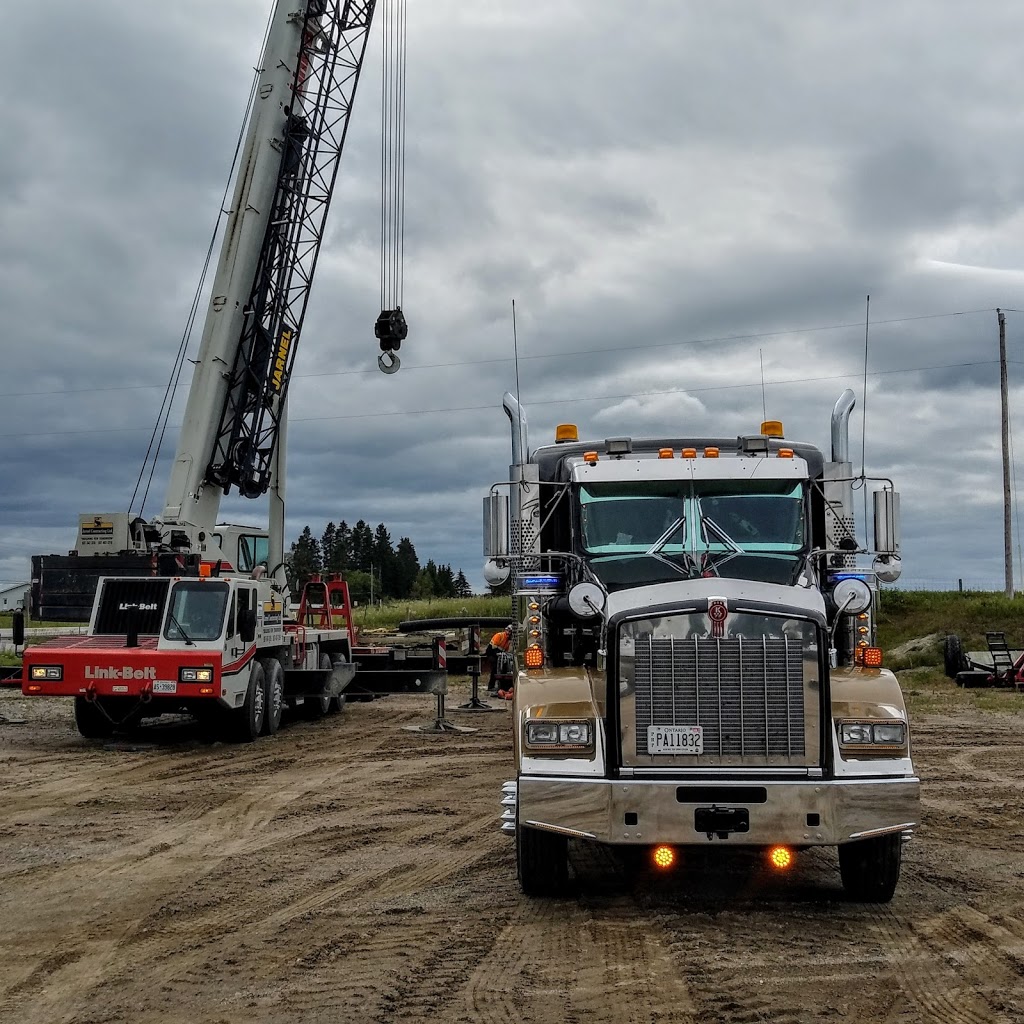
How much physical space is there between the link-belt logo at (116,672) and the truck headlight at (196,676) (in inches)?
13.4

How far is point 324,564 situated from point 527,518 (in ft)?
367

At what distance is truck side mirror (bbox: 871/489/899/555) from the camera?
826 centimetres

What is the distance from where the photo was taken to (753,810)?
6441 mm

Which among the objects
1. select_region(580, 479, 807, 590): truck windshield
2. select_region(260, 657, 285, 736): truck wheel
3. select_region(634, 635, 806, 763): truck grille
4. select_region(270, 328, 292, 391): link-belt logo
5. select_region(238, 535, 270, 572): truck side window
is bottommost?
select_region(260, 657, 285, 736): truck wheel

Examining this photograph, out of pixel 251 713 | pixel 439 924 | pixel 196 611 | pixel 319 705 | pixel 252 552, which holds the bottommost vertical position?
pixel 439 924

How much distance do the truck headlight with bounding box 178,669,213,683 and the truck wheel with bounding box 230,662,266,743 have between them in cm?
117

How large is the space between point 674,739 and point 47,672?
35.6 feet

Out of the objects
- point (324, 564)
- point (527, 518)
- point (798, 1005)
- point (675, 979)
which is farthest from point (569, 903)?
point (324, 564)

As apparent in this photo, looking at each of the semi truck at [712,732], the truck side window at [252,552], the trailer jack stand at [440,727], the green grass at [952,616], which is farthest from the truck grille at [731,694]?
the green grass at [952,616]

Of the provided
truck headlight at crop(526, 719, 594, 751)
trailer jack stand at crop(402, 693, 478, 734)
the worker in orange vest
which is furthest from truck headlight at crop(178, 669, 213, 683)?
truck headlight at crop(526, 719, 594, 751)

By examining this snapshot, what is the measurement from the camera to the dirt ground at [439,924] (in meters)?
5.40

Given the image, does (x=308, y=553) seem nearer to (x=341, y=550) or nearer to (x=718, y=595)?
(x=341, y=550)

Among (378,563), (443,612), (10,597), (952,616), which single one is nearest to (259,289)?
(952,616)

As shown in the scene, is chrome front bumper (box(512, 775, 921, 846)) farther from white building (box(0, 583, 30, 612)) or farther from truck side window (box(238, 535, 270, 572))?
white building (box(0, 583, 30, 612))
